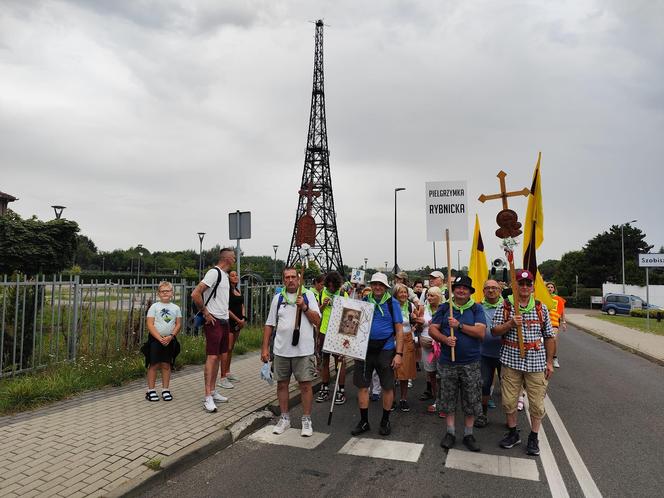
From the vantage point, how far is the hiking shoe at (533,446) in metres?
4.70

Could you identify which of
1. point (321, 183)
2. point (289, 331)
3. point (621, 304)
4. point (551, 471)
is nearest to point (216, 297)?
point (289, 331)

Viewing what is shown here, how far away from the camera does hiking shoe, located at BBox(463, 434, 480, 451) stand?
479cm

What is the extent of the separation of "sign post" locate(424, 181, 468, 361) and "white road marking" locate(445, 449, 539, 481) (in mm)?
2741

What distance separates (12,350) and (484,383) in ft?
22.1

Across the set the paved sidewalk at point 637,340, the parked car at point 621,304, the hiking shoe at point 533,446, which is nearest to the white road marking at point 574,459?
the hiking shoe at point 533,446

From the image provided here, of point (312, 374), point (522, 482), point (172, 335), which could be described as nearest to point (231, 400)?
point (172, 335)

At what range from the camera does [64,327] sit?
7.82 meters

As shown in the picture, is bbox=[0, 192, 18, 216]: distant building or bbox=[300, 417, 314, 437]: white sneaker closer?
bbox=[300, 417, 314, 437]: white sneaker

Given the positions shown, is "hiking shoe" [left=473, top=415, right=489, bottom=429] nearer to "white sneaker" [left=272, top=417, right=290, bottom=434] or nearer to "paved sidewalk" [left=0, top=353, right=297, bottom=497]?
"white sneaker" [left=272, top=417, right=290, bottom=434]

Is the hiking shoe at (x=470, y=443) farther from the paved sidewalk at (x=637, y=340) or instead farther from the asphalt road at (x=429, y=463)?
the paved sidewalk at (x=637, y=340)

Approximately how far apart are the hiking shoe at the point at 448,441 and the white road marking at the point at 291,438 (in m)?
1.26

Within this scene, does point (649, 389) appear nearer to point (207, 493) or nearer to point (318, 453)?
point (318, 453)

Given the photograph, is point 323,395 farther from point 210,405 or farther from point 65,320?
point 65,320

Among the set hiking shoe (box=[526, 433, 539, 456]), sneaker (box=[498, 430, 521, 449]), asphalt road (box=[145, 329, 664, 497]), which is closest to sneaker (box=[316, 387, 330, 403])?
asphalt road (box=[145, 329, 664, 497])
